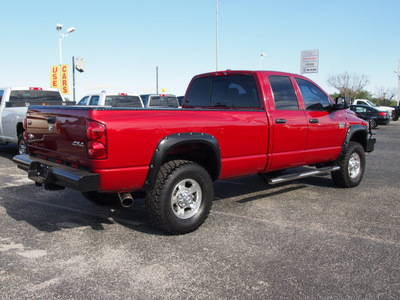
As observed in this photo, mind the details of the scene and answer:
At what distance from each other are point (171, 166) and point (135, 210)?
140cm

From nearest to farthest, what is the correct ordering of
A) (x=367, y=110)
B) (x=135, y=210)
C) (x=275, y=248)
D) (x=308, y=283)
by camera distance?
(x=308, y=283) < (x=275, y=248) < (x=135, y=210) < (x=367, y=110)

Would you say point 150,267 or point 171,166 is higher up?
point 171,166

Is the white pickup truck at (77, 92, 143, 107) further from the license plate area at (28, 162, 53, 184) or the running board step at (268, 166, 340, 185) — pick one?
the license plate area at (28, 162, 53, 184)

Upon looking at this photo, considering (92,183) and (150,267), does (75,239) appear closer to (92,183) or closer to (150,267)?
(92,183)

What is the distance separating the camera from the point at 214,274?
10.6 ft

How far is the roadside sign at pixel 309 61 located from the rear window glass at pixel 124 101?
77.2ft

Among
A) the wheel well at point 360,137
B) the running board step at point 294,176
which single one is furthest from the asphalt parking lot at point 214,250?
the wheel well at point 360,137

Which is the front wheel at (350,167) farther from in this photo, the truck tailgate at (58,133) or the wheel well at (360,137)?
the truck tailgate at (58,133)

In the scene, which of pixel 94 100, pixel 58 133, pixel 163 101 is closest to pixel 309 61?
pixel 163 101

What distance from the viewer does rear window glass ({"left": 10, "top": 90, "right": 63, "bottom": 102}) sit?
1028cm

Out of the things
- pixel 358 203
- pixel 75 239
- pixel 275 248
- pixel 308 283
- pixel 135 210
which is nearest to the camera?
pixel 308 283

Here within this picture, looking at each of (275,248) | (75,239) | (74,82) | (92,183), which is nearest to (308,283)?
(275,248)

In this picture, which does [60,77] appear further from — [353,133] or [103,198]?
[353,133]

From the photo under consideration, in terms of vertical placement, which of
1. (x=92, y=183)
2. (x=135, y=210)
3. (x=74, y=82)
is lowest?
(x=135, y=210)
